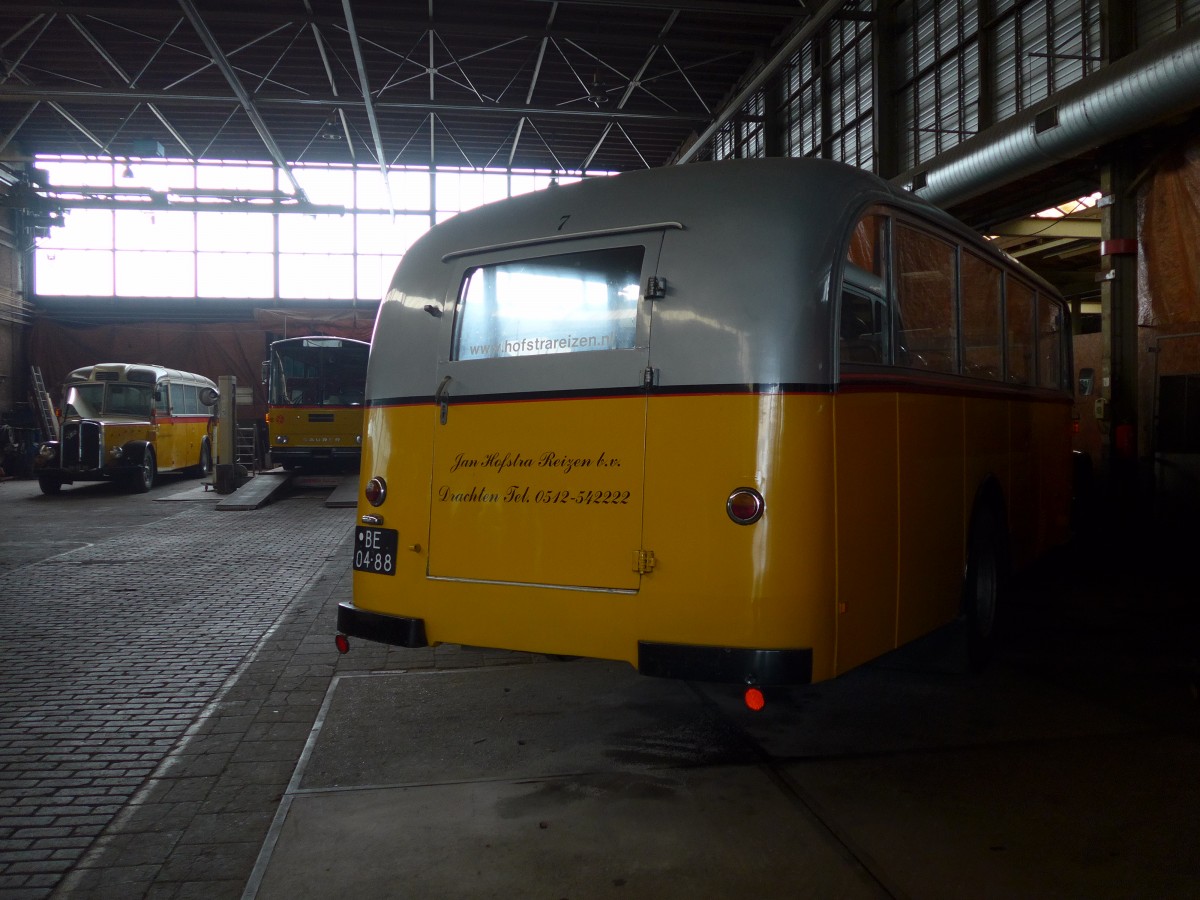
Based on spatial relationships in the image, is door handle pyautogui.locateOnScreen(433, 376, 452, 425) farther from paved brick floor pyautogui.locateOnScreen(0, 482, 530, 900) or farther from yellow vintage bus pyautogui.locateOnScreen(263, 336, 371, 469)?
yellow vintage bus pyautogui.locateOnScreen(263, 336, 371, 469)

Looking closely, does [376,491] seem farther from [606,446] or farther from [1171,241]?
[1171,241]

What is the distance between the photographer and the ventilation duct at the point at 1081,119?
9094mm

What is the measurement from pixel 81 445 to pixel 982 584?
19.4 metres

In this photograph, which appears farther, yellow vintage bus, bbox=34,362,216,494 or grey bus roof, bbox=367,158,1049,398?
yellow vintage bus, bbox=34,362,216,494

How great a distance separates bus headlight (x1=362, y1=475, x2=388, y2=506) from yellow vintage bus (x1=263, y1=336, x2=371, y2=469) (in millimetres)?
18807

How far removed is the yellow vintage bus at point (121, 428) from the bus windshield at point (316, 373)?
5.92 ft

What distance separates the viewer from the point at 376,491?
200 inches

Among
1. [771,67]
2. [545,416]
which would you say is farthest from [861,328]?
[771,67]

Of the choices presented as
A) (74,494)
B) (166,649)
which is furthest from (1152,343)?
(74,494)

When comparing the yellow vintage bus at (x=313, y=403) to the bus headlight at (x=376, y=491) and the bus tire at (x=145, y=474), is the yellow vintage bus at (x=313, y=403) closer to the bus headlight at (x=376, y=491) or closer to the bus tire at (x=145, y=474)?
the bus tire at (x=145, y=474)

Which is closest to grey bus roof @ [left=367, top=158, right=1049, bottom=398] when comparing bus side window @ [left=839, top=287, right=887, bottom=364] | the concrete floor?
bus side window @ [left=839, top=287, right=887, bottom=364]

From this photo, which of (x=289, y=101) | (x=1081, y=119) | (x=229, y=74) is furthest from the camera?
(x=289, y=101)

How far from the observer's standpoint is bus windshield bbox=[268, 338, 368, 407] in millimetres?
23859

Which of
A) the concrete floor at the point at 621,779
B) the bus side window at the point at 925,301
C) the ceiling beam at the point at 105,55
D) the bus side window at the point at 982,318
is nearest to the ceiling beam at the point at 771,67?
the bus side window at the point at 982,318
